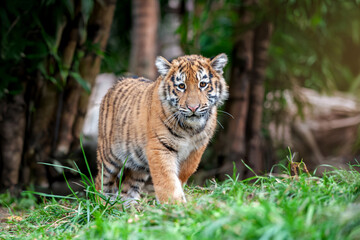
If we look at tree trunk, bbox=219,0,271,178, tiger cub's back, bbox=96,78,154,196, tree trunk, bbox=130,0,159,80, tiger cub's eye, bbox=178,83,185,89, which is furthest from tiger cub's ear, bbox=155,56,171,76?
tree trunk, bbox=130,0,159,80

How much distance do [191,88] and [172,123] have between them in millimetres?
400

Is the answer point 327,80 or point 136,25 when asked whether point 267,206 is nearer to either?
point 136,25

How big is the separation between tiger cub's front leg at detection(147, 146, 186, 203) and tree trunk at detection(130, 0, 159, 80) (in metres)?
4.87

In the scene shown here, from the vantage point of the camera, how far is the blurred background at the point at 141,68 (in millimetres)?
6852

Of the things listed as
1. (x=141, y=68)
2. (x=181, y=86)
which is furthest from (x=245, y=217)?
(x=141, y=68)

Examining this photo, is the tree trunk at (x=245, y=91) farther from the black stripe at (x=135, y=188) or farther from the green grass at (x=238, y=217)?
the green grass at (x=238, y=217)

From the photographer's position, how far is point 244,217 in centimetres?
278

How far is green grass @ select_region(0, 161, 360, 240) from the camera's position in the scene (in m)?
2.62

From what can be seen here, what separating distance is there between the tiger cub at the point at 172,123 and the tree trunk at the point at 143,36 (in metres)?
4.10

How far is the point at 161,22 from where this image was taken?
12.1 meters

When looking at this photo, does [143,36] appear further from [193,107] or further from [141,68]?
[193,107]

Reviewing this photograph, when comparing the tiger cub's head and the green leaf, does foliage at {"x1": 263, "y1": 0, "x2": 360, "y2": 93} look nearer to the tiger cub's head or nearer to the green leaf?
the green leaf

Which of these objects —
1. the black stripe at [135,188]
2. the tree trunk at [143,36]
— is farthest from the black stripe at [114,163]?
the tree trunk at [143,36]

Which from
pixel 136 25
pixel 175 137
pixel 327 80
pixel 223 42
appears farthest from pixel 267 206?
pixel 327 80
